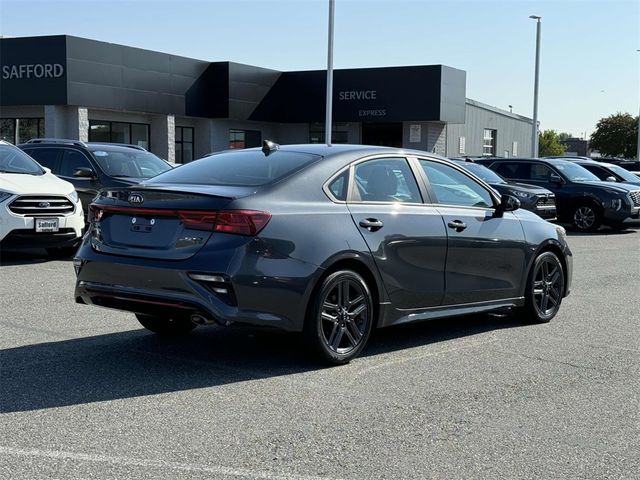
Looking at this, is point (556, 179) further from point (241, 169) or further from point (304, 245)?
point (304, 245)

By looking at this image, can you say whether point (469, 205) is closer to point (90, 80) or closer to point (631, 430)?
point (631, 430)

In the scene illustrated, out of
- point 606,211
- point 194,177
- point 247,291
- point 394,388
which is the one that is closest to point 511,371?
point 394,388

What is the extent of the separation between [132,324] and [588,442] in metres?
4.32

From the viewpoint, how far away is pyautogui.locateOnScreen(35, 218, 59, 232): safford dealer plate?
1180 cm

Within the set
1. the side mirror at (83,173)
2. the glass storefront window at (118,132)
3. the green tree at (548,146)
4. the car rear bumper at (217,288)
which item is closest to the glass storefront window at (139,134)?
the glass storefront window at (118,132)

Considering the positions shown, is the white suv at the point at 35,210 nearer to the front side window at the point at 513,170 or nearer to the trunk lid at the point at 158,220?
the trunk lid at the point at 158,220

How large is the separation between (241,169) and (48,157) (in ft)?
30.6

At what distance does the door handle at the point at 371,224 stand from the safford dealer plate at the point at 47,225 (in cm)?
682

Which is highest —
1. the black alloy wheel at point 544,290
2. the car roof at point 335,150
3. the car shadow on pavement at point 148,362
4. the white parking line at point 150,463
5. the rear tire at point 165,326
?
the car roof at point 335,150

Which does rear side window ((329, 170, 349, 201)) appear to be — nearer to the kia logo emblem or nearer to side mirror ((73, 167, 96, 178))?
the kia logo emblem

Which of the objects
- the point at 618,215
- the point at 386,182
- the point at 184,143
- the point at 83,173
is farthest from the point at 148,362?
the point at 184,143

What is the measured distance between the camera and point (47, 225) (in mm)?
11891

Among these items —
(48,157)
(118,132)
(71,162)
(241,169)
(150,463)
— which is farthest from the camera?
(118,132)

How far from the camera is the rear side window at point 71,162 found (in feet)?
47.3
